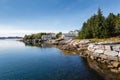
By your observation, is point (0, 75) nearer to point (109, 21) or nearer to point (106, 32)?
point (106, 32)

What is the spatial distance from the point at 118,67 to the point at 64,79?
1261 cm

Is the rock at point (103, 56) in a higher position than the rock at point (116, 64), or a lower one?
higher

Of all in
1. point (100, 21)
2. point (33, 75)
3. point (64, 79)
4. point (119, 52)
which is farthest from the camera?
point (100, 21)

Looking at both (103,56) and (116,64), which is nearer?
(116,64)

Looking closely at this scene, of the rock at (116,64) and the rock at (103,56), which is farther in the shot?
the rock at (103,56)

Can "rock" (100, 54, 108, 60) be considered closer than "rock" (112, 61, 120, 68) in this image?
No

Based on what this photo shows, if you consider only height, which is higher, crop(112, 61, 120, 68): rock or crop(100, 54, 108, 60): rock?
crop(100, 54, 108, 60): rock

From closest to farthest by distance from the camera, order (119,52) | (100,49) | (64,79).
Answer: (64,79) → (119,52) → (100,49)

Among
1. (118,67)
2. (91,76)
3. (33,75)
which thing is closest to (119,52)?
(118,67)

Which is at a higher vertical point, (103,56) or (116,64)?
(103,56)

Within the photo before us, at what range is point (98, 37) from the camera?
234 ft

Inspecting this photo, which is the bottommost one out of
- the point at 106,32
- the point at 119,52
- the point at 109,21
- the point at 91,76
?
the point at 91,76

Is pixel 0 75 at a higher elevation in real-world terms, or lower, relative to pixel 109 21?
lower

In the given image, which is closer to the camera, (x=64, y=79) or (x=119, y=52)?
(x=64, y=79)
